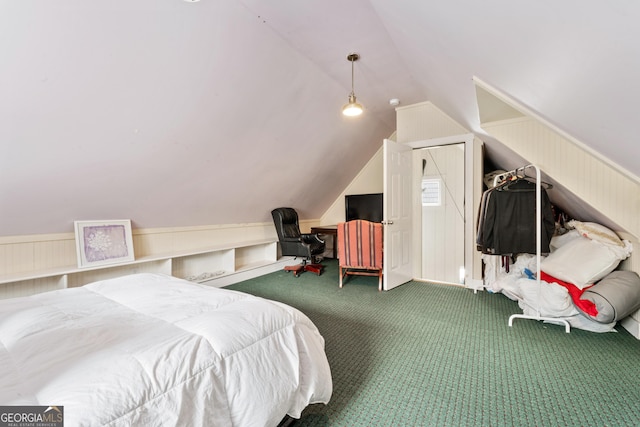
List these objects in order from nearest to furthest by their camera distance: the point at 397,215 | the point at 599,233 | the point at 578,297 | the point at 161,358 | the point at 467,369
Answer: the point at 161,358, the point at 467,369, the point at 578,297, the point at 599,233, the point at 397,215

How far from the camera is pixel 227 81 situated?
8.12 ft

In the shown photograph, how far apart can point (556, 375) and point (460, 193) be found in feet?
7.94

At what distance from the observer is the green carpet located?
1449mm

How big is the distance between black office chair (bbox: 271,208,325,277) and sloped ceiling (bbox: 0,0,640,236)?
1108 millimetres

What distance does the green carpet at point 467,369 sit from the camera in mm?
1449

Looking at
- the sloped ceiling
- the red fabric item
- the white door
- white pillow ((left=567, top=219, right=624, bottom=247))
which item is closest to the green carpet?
the red fabric item

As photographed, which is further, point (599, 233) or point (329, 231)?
point (329, 231)

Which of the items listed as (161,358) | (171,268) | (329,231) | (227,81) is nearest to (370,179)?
(329,231)

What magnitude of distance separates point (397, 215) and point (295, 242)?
5.65ft

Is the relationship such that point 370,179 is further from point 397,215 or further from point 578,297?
point 578,297

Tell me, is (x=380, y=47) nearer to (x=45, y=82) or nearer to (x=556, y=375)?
(x=45, y=82)

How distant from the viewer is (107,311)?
4.25ft

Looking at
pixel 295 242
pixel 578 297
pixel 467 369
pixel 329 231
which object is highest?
→ pixel 329 231

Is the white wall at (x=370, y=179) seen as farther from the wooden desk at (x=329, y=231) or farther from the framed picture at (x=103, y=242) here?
the framed picture at (x=103, y=242)
